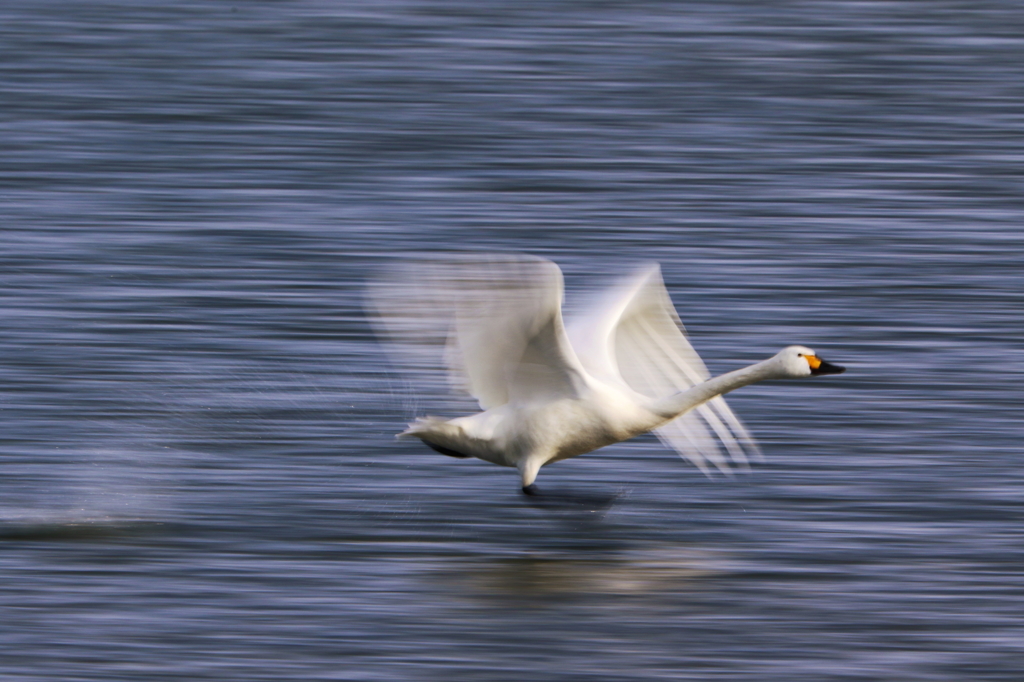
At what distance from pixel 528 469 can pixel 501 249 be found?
12.5ft

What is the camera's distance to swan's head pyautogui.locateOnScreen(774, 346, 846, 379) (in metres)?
7.84

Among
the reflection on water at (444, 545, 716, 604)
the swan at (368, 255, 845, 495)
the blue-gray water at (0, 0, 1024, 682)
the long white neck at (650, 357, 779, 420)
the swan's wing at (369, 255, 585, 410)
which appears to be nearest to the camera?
the swan's wing at (369, 255, 585, 410)

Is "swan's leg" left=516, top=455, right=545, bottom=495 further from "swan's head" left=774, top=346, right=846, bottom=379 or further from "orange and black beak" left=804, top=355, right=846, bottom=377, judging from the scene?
"orange and black beak" left=804, top=355, right=846, bottom=377

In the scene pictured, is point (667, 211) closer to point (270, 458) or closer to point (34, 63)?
point (270, 458)

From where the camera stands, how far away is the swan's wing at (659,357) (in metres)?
8.45

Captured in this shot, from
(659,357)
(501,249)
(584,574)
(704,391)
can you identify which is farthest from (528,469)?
(501,249)

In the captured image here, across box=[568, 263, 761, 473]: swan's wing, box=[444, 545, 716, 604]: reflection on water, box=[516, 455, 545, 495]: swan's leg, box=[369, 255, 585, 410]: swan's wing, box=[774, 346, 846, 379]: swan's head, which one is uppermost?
box=[568, 263, 761, 473]: swan's wing

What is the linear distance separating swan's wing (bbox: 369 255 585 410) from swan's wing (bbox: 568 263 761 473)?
68cm

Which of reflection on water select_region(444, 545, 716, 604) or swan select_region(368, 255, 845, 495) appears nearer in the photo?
swan select_region(368, 255, 845, 495)

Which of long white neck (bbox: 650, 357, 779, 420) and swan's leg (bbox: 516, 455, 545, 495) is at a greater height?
long white neck (bbox: 650, 357, 779, 420)

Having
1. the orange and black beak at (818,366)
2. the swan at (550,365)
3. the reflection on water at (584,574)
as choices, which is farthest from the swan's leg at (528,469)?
the orange and black beak at (818,366)

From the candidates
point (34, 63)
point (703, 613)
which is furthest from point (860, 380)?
point (34, 63)


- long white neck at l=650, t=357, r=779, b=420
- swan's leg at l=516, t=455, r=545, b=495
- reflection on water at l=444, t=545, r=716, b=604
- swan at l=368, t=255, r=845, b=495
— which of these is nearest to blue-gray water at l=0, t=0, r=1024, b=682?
reflection on water at l=444, t=545, r=716, b=604

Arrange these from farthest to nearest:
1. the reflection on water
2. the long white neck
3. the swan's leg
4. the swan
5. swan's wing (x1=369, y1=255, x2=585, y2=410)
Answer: the swan's leg → the long white neck → the reflection on water → the swan → swan's wing (x1=369, y1=255, x2=585, y2=410)
